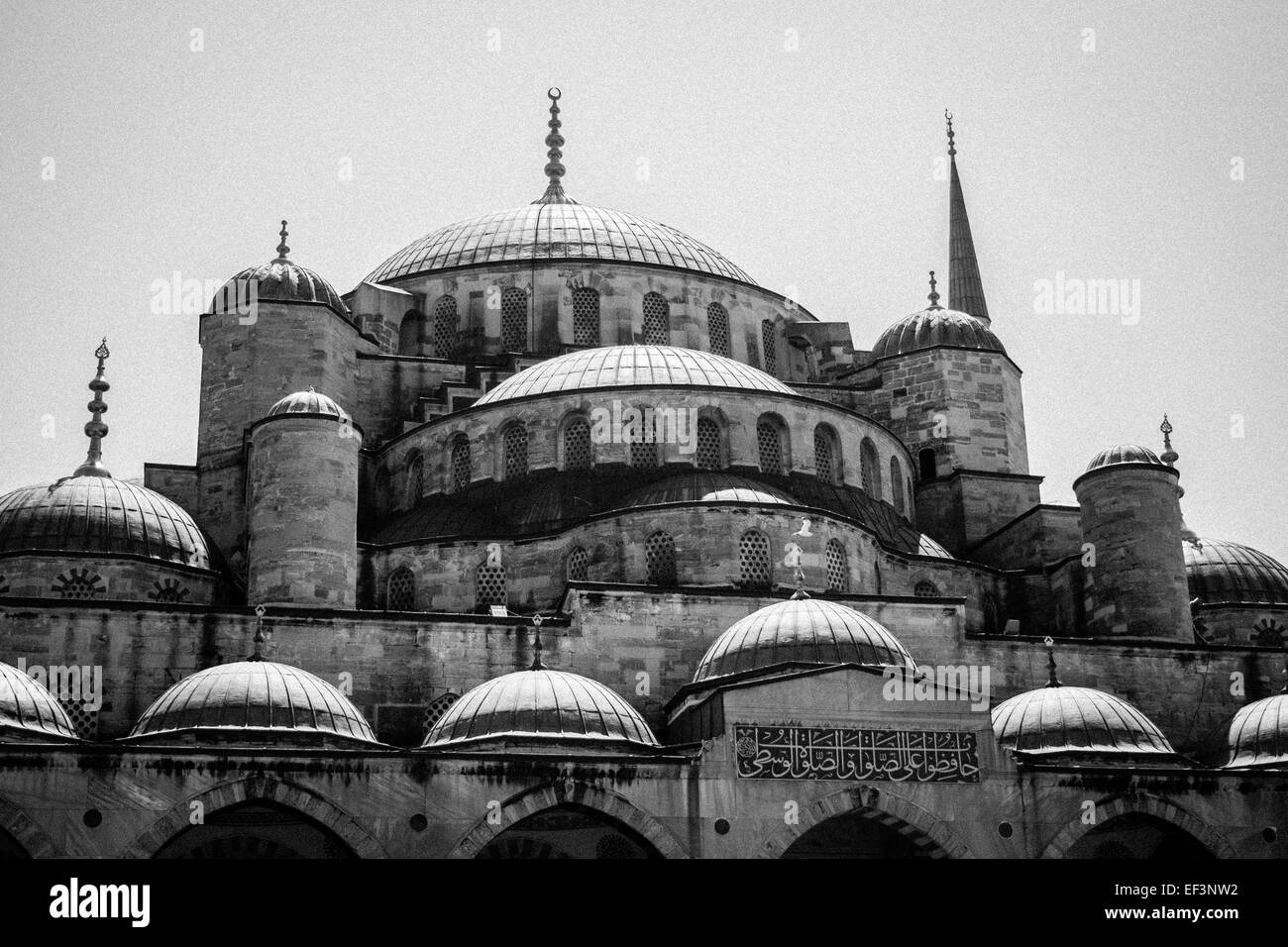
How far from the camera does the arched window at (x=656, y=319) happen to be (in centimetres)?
4359

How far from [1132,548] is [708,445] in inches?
286

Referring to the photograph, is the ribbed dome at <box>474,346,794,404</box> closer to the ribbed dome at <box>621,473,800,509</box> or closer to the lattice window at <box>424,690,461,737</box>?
the ribbed dome at <box>621,473,800,509</box>

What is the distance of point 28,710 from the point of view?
89.9 ft

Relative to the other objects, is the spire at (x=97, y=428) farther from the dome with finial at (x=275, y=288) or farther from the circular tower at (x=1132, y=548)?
the circular tower at (x=1132, y=548)

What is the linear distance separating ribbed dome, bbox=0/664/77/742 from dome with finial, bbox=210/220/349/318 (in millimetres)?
12900

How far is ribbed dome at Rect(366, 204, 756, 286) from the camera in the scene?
4447 cm

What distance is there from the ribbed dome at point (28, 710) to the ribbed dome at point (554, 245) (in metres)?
18.1

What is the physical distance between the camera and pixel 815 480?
36.2 m

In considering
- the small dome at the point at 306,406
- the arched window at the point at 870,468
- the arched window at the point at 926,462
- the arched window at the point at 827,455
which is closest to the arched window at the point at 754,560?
the arched window at the point at 827,455
